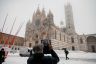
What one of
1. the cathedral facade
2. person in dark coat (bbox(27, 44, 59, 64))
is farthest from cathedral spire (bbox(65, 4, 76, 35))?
person in dark coat (bbox(27, 44, 59, 64))

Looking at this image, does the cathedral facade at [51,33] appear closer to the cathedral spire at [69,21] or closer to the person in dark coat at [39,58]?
the cathedral spire at [69,21]

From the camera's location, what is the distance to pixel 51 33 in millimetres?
25875

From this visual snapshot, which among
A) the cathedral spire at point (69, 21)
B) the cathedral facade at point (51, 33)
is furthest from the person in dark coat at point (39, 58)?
the cathedral spire at point (69, 21)

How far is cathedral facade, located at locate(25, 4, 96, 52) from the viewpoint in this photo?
26541 millimetres

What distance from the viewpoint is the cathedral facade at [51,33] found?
87.1 feet

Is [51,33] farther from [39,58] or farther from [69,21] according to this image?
[39,58]

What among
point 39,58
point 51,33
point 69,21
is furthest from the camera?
point 69,21

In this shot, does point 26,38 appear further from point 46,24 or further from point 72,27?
point 72,27

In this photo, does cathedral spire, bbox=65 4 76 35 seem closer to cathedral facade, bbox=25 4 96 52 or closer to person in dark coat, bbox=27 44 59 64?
cathedral facade, bbox=25 4 96 52

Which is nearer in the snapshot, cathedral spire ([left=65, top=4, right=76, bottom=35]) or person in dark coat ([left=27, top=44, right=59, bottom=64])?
person in dark coat ([left=27, top=44, right=59, bottom=64])

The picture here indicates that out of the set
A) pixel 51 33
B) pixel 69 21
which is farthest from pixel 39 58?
pixel 69 21

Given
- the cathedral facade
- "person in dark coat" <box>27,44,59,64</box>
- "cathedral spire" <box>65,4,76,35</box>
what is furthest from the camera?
"cathedral spire" <box>65,4,76,35</box>

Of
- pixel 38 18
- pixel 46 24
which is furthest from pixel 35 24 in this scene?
pixel 46 24

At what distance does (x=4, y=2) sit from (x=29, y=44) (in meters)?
22.2
